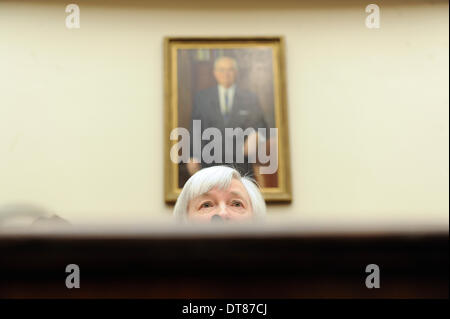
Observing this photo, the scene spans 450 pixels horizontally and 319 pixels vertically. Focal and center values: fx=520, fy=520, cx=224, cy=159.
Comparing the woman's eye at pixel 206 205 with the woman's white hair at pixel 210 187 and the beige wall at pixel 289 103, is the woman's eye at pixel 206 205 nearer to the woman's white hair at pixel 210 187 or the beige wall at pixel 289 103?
the woman's white hair at pixel 210 187

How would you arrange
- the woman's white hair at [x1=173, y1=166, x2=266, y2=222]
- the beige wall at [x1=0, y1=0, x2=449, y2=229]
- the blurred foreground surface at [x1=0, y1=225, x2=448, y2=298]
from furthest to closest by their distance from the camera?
the beige wall at [x1=0, y1=0, x2=449, y2=229] < the woman's white hair at [x1=173, y1=166, x2=266, y2=222] < the blurred foreground surface at [x1=0, y1=225, x2=448, y2=298]

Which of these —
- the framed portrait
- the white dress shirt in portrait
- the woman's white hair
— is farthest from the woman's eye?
the white dress shirt in portrait

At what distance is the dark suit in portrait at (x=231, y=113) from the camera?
13.2 feet

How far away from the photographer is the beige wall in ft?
12.9

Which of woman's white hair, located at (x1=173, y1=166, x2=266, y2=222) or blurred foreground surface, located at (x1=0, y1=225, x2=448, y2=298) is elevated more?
woman's white hair, located at (x1=173, y1=166, x2=266, y2=222)

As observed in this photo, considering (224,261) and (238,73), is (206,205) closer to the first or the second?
(224,261)

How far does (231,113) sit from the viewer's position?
4051 millimetres

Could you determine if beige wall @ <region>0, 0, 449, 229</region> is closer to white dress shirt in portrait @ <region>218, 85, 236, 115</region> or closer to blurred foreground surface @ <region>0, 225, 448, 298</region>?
white dress shirt in portrait @ <region>218, 85, 236, 115</region>

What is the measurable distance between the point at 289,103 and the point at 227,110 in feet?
1.66

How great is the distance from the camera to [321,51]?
423 centimetres

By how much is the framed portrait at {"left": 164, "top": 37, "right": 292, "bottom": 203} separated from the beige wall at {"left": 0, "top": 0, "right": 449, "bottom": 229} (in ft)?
0.37

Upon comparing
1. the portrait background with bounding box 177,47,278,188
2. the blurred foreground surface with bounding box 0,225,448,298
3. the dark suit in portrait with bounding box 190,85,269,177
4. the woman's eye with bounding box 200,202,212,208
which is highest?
the portrait background with bounding box 177,47,278,188

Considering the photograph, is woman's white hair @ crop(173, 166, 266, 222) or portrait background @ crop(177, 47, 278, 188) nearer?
woman's white hair @ crop(173, 166, 266, 222)
